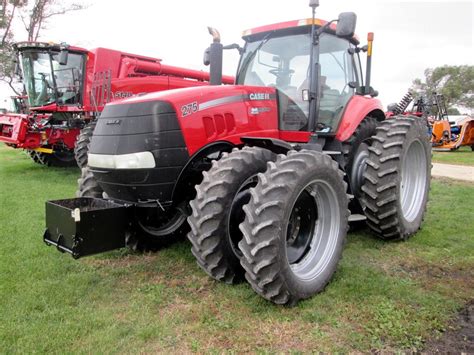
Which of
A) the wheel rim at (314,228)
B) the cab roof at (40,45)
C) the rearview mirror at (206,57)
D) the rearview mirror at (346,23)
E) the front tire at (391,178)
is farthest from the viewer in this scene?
the cab roof at (40,45)

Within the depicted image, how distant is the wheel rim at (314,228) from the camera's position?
3.63 metres

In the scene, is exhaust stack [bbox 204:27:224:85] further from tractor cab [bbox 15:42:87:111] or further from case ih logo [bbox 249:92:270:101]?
tractor cab [bbox 15:42:87:111]

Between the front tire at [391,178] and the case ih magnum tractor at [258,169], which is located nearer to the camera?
the case ih magnum tractor at [258,169]

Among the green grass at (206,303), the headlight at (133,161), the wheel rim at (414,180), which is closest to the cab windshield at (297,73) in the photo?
the wheel rim at (414,180)

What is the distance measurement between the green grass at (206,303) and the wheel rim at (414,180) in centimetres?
49

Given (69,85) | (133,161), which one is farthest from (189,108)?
(69,85)

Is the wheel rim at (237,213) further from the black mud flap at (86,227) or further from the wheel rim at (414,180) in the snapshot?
the wheel rim at (414,180)

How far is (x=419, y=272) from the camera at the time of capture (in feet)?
13.1

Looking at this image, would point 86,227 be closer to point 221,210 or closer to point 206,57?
point 221,210

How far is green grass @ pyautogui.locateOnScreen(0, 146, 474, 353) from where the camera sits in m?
2.79

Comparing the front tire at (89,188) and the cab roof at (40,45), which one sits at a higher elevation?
the cab roof at (40,45)

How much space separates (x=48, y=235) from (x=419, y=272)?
133 inches

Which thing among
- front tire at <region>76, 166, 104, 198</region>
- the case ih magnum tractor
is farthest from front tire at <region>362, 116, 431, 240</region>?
front tire at <region>76, 166, 104, 198</region>

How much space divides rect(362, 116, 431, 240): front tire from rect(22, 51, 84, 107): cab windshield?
328 inches
